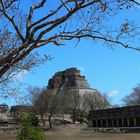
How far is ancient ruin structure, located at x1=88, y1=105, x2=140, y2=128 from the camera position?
9288 centimetres

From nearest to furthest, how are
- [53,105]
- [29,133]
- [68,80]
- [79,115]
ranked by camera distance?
[29,133]
[53,105]
[79,115]
[68,80]

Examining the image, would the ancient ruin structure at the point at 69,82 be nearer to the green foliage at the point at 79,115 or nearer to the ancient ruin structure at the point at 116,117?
the green foliage at the point at 79,115

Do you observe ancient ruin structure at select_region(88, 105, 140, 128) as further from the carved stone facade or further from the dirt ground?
the carved stone facade

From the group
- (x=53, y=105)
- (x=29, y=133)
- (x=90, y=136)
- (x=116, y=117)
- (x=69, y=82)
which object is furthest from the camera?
(x=69, y=82)

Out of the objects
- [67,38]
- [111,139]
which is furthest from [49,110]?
[67,38]

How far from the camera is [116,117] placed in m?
101

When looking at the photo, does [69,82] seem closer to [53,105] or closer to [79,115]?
[79,115]

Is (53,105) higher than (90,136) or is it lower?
higher

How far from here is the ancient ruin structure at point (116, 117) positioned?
92.9 m

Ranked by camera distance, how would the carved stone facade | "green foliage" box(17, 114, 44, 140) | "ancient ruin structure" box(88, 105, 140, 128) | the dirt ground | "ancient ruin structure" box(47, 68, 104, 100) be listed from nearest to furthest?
"green foliage" box(17, 114, 44, 140) < the dirt ground < "ancient ruin structure" box(88, 105, 140, 128) < "ancient ruin structure" box(47, 68, 104, 100) < the carved stone facade

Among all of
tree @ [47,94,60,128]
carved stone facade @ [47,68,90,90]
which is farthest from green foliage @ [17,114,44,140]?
carved stone facade @ [47,68,90,90]

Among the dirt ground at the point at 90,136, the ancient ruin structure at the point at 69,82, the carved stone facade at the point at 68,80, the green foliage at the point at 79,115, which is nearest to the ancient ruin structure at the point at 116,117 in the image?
the green foliage at the point at 79,115

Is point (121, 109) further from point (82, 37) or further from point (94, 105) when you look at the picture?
point (82, 37)

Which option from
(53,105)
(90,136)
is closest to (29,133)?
(90,136)
